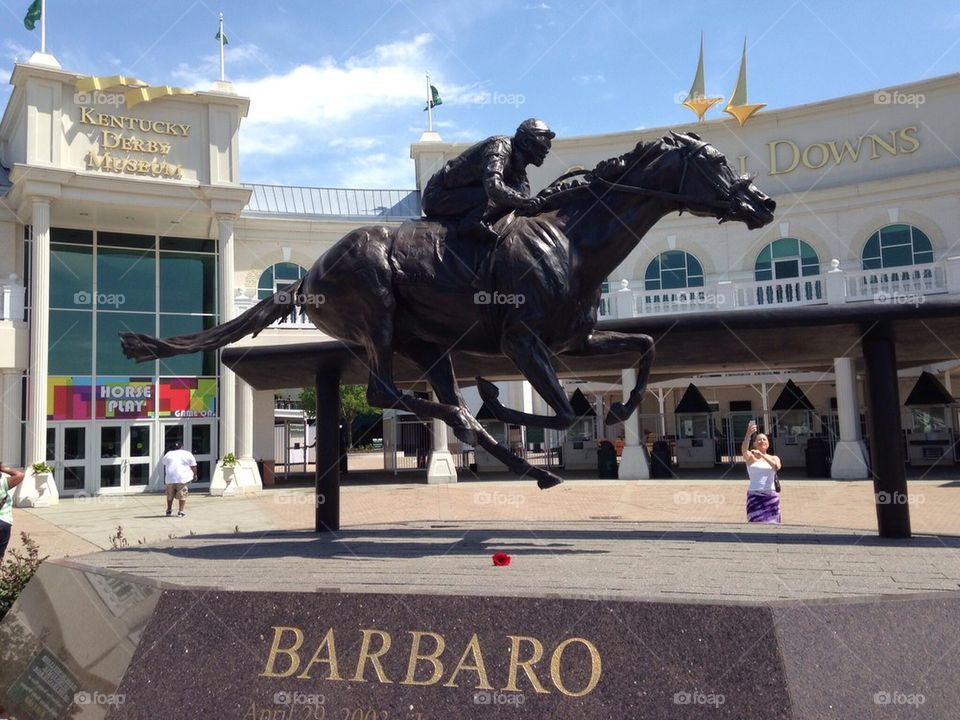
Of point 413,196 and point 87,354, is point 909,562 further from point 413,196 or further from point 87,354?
point 413,196

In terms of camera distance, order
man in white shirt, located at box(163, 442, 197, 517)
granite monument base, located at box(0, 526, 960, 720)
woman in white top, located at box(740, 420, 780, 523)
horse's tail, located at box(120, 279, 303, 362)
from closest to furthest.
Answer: granite monument base, located at box(0, 526, 960, 720), horse's tail, located at box(120, 279, 303, 362), woman in white top, located at box(740, 420, 780, 523), man in white shirt, located at box(163, 442, 197, 517)

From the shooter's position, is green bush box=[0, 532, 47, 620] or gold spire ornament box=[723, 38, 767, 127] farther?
gold spire ornament box=[723, 38, 767, 127]

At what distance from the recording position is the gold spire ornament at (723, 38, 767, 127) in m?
26.0

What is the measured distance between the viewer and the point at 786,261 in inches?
1015

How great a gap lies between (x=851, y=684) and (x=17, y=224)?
2622cm

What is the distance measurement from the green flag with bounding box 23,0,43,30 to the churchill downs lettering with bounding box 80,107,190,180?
3.81 m

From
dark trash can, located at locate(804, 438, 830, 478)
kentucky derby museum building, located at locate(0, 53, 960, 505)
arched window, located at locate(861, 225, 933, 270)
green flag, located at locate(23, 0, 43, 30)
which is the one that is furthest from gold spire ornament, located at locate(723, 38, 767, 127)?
green flag, located at locate(23, 0, 43, 30)

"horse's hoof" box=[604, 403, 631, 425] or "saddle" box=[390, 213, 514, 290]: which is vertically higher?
"saddle" box=[390, 213, 514, 290]

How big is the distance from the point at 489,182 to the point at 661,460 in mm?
20584

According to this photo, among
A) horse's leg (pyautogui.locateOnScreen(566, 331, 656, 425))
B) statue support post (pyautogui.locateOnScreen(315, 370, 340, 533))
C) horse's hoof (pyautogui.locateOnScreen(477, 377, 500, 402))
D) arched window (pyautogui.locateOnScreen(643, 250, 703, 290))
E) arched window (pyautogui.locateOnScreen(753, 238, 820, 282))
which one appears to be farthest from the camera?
arched window (pyautogui.locateOnScreen(643, 250, 703, 290))

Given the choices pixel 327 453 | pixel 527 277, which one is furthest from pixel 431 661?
pixel 327 453

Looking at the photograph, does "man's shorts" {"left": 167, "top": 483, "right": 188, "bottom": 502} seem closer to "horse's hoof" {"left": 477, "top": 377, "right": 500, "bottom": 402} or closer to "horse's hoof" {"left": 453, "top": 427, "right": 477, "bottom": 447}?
"horse's hoof" {"left": 477, "top": 377, "right": 500, "bottom": 402}

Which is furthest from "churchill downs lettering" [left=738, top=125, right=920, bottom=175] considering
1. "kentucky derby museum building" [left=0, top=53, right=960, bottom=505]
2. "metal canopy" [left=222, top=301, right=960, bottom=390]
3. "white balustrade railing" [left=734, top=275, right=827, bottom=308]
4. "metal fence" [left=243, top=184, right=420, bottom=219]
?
"metal canopy" [left=222, top=301, right=960, bottom=390]

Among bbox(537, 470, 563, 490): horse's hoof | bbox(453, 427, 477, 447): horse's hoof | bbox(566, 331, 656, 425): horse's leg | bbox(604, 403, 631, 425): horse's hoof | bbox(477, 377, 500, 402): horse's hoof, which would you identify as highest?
bbox(566, 331, 656, 425): horse's leg
